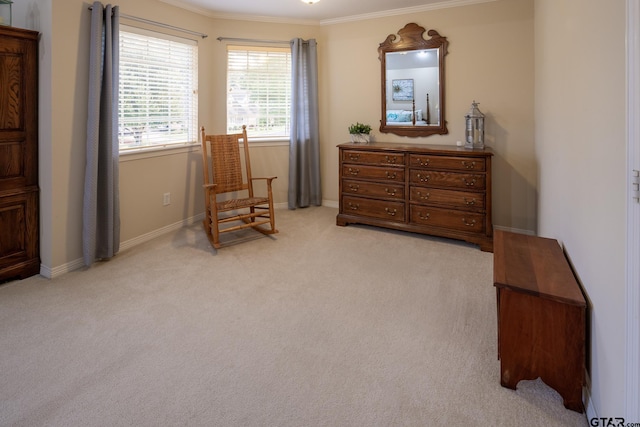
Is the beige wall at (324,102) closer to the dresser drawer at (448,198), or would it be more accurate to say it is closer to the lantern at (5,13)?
the lantern at (5,13)

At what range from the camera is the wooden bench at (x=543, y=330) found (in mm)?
1701

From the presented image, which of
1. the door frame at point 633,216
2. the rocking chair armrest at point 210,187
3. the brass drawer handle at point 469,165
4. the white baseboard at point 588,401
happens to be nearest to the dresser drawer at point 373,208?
the brass drawer handle at point 469,165

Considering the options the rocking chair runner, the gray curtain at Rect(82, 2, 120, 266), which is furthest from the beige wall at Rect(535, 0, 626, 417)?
the gray curtain at Rect(82, 2, 120, 266)

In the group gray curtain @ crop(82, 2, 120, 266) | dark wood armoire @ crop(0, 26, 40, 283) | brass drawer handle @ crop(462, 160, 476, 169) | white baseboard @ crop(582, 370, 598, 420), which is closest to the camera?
white baseboard @ crop(582, 370, 598, 420)

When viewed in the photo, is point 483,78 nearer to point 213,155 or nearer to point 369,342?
point 213,155

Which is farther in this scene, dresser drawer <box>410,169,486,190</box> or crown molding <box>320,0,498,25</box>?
crown molding <box>320,0,498,25</box>

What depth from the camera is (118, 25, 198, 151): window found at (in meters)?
3.96

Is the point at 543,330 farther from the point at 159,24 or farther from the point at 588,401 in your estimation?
the point at 159,24

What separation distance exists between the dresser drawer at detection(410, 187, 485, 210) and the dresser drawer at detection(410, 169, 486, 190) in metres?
0.06

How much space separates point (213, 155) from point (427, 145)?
2351mm

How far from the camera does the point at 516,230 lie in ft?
14.2

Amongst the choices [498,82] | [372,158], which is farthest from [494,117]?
[372,158]

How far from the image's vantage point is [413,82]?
4664 millimetres

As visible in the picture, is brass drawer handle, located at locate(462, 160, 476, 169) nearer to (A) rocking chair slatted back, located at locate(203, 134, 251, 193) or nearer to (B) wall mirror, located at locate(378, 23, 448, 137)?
(B) wall mirror, located at locate(378, 23, 448, 137)
